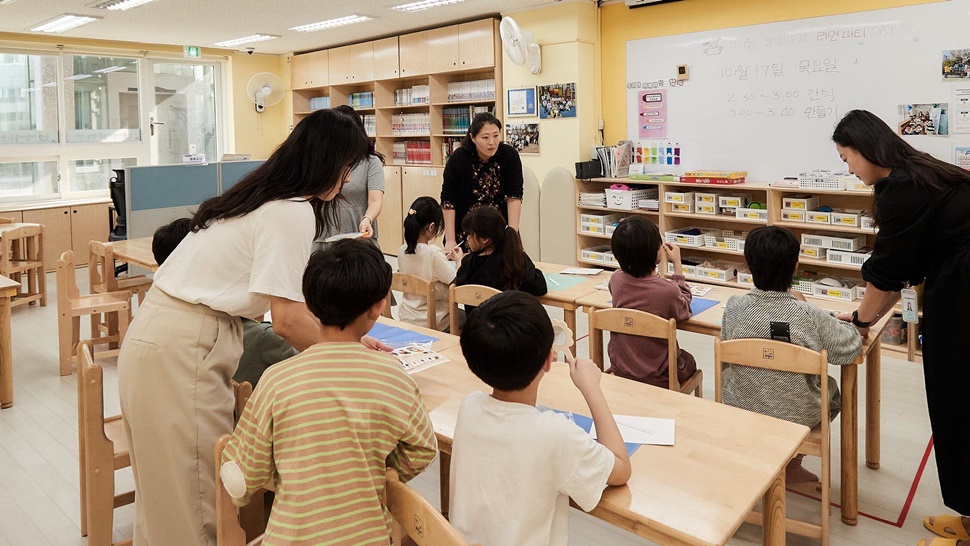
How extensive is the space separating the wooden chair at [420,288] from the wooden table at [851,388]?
672 mm

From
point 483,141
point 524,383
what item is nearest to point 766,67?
point 483,141

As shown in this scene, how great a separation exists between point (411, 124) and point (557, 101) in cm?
226

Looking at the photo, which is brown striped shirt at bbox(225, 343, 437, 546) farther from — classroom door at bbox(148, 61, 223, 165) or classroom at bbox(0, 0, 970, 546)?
classroom door at bbox(148, 61, 223, 165)

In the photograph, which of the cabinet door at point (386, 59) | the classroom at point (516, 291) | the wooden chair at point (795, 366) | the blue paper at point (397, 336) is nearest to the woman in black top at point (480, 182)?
the classroom at point (516, 291)

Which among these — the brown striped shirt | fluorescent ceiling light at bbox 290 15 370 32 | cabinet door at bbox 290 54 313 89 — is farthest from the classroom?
cabinet door at bbox 290 54 313 89

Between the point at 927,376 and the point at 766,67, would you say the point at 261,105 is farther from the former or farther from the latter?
the point at 927,376

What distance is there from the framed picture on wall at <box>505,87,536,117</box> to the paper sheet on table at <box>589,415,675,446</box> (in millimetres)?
5136

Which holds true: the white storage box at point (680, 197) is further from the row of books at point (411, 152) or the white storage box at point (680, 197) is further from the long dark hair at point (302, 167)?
the long dark hair at point (302, 167)

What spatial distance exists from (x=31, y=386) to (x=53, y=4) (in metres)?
3.65

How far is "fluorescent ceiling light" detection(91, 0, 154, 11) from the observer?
609 cm

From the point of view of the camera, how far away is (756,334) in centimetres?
246

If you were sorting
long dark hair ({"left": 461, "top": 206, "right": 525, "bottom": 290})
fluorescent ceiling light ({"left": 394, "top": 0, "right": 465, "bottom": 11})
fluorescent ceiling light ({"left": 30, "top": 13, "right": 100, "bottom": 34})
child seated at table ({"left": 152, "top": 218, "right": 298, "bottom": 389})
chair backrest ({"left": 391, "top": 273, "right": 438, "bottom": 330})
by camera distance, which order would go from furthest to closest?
1. fluorescent ceiling light ({"left": 30, "top": 13, "right": 100, "bottom": 34})
2. fluorescent ceiling light ({"left": 394, "top": 0, "right": 465, "bottom": 11})
3. chair backrest ({"left": 391, "top": 273, "right": 438, "bottom": 330})
4. long dark hair ({"left": 461, "top": 206, "right": 525, "bottom": 290})
5. child seated at table ({"left": 152, "top": 218, "right": 298, "bottom": 389})

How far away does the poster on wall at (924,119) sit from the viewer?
14.8ft

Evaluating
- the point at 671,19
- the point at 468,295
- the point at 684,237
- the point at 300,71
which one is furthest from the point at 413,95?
the point at 468,295
